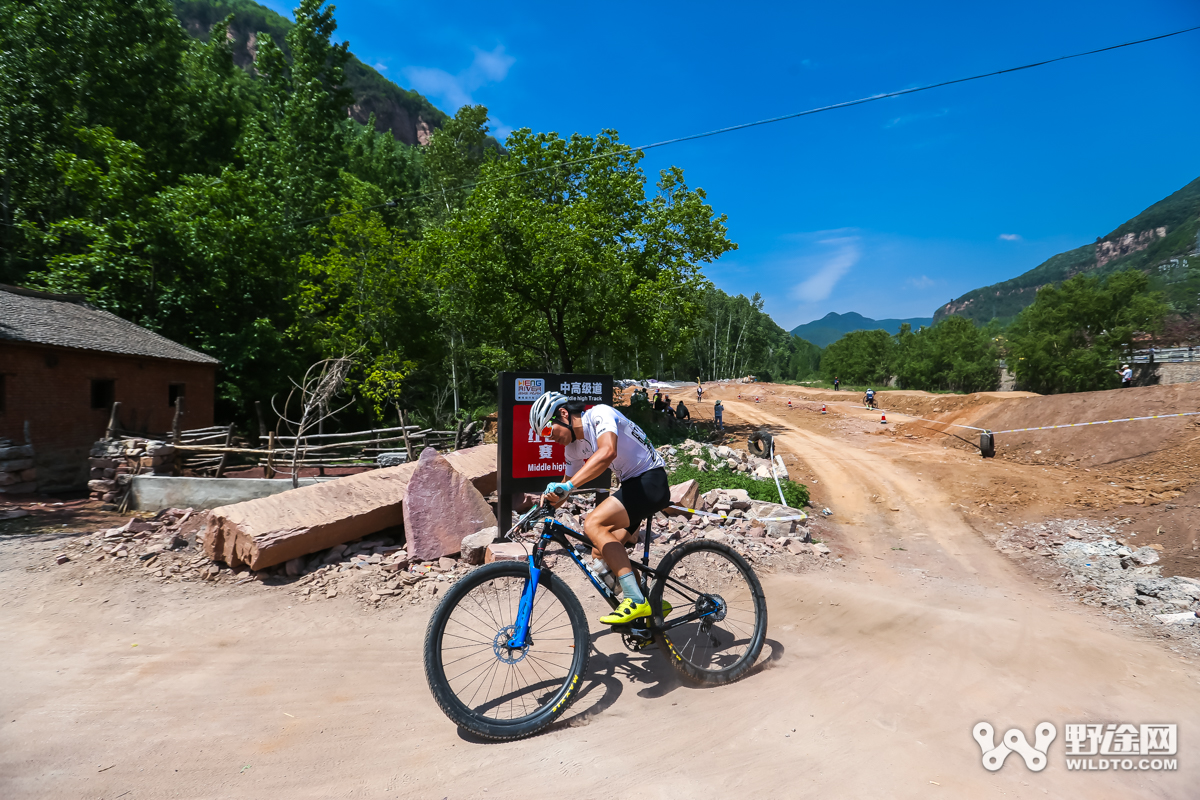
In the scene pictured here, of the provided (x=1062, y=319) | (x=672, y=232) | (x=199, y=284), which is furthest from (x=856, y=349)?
(x=199, y=284)

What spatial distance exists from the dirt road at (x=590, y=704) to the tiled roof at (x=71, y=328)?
35.1ft

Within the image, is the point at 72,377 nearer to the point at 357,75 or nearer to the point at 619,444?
the point at 619,444

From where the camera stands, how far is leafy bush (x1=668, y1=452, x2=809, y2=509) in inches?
408

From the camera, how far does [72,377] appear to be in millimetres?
14062

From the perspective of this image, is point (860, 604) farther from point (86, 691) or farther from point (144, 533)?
point (144, 533)

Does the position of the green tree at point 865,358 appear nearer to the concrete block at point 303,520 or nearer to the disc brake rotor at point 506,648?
the concrete block at point 303,520

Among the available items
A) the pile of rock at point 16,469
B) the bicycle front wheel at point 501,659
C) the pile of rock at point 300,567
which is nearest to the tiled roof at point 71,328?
the pile of rock at point 16,469

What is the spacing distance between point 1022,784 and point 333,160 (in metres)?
36.5

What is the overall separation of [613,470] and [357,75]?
537 ft

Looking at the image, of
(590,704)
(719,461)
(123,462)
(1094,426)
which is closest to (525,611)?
(590,704)

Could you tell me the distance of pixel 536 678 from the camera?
4.03 m

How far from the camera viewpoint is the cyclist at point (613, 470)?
3.64 metres
